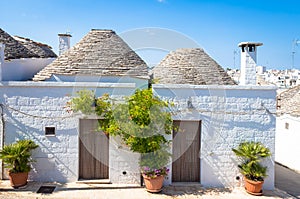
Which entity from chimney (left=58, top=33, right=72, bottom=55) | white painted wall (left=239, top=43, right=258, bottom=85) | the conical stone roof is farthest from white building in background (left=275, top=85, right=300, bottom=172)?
the conical stone roof

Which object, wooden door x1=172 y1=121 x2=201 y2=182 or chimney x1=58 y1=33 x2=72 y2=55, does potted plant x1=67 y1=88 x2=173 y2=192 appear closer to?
wooden door x1=172 y1=121 x2=201 y2=182

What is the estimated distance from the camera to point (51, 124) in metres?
10.5

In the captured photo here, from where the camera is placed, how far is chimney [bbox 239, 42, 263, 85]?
37.7ft

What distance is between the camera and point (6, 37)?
15523 mm

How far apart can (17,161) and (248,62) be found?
34.8ft

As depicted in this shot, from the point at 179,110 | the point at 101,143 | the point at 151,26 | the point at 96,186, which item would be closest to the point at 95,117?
the point at 101,143

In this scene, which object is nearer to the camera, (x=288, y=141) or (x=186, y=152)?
(x=186, y=152)

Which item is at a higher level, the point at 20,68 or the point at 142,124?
the point at 20,68

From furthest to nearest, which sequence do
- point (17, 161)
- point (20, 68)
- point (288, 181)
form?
1. point (20, 68)
2. point (288, 181)
3. point (17, 161)

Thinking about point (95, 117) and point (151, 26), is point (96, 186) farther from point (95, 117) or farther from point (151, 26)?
point (151, 26)

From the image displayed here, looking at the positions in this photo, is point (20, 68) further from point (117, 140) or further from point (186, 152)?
point (186, 152)

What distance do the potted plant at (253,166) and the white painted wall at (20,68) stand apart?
1072 cm

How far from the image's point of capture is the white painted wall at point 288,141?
14.6 meters

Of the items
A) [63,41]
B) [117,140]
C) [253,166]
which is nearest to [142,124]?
[117,140]
